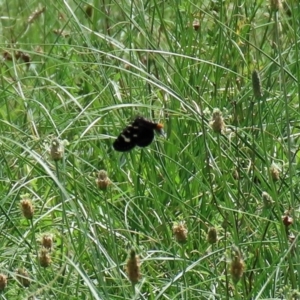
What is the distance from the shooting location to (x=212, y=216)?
2.71 m

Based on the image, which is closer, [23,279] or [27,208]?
[27,208]

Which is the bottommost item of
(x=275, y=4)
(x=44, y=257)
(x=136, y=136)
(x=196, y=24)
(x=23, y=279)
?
(x=23, y=279)

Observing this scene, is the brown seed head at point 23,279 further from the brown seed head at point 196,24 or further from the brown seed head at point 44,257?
the brown seed head at point 196,24

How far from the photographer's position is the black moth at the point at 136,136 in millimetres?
2053

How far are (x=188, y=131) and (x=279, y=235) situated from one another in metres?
0.79

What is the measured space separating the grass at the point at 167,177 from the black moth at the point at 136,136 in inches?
4.6

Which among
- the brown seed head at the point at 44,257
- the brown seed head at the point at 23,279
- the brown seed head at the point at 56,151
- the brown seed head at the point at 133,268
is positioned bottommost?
the brown seed head at the point at 23,279

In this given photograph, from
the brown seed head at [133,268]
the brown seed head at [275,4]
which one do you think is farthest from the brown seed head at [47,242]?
the brown seed head at [275,4]

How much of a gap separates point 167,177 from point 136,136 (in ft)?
1.98

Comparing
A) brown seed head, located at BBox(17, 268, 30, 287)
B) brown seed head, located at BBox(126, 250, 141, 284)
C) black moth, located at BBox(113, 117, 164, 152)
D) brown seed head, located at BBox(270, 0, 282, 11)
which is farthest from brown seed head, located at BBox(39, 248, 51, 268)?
brown seed head, located at BBox(270, 0, 282, 11)

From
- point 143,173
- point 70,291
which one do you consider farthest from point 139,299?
point 143,173

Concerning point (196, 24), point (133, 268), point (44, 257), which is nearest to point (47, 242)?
point (44, 257)

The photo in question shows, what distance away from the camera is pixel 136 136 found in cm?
208

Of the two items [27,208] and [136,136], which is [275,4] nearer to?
[136,136]
